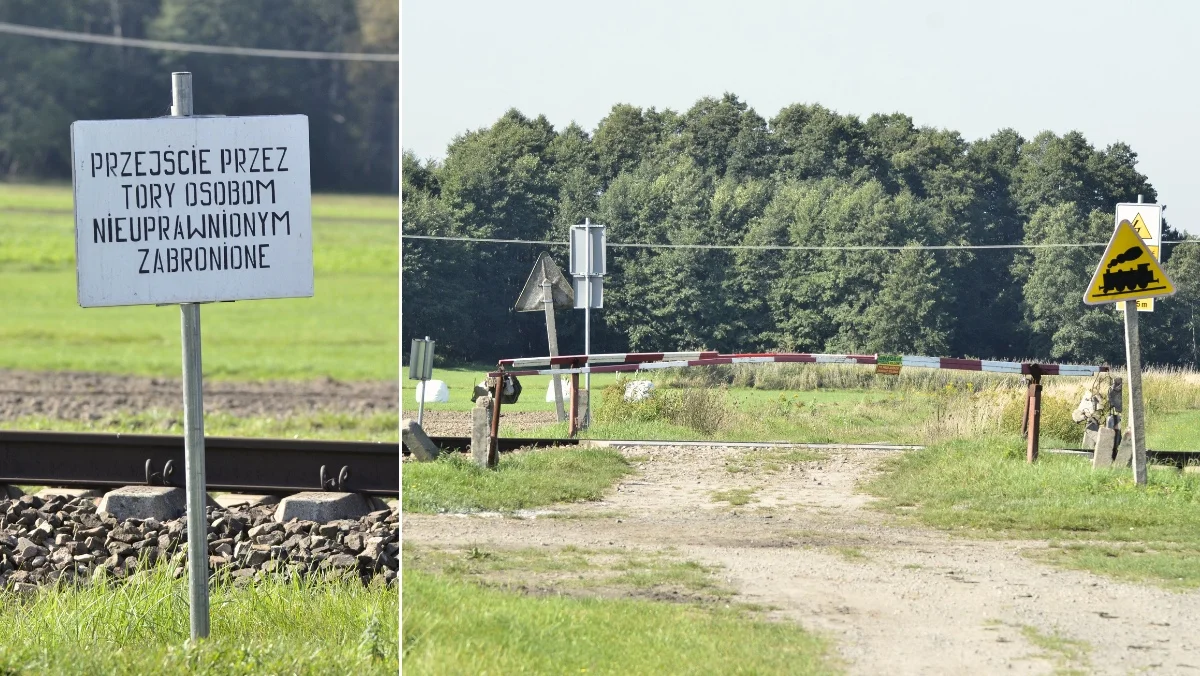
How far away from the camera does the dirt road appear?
5352mm

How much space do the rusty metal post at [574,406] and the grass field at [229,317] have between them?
34.6 feet

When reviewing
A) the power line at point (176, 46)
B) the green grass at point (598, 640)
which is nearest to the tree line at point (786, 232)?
the green grass at point (598, 640)

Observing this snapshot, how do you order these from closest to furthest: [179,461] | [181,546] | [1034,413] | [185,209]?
[1034,413]
[185,209]
[181,546]
[179,461]

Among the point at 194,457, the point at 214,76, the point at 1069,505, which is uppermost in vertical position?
the point at 214,76

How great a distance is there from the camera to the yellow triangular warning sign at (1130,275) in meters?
5.54

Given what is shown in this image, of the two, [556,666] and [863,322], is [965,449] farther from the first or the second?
[556,666]

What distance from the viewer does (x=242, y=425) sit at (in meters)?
13.9

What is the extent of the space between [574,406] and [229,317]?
848 inches

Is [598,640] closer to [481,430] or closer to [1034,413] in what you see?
[481,430]

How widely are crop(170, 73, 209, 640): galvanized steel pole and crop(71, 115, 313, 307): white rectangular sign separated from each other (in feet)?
0.50

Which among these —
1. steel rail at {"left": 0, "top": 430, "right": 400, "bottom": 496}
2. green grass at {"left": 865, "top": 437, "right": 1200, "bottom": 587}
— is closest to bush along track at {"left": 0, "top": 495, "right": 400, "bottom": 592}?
steel rail at {"left": 0, "top": 430, "right": 400, "bottom": 496}

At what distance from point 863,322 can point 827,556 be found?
957 mm

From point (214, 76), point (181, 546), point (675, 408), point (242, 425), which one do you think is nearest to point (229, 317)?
point (214, 76)

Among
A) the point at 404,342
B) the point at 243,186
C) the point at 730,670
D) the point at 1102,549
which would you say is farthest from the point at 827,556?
the point at 243,186
